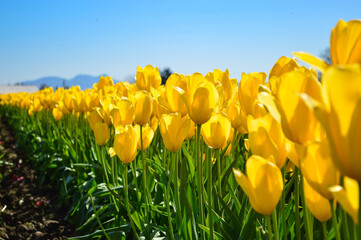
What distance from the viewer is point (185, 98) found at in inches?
50.4

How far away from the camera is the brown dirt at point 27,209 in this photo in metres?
3.19

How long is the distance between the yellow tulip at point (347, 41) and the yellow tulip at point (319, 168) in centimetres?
20

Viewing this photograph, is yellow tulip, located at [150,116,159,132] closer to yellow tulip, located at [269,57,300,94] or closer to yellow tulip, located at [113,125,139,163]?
yellow tulip, located at [113,125,139,163]

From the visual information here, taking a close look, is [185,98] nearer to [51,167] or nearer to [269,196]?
[269,196]

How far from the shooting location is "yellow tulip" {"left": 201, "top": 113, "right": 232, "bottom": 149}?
1324mm

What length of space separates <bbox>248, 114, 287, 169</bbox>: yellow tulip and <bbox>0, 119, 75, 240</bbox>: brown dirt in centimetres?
248

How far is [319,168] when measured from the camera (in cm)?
64

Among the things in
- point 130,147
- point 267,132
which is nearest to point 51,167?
point 130,147

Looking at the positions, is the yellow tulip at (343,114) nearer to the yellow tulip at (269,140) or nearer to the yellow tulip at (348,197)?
the yellow tulip at (348,197)

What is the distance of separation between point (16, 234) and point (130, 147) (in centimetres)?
227

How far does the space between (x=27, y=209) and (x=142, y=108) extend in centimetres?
278

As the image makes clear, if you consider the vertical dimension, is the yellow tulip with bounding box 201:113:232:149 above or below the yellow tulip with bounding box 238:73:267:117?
below

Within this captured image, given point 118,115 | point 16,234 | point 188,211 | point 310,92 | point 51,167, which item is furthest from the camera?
point 51,167

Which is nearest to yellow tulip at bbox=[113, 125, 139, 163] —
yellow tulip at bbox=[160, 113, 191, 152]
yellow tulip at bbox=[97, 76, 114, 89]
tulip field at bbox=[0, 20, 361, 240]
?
tulip field at bbox=[0, 20, 361, 240]
